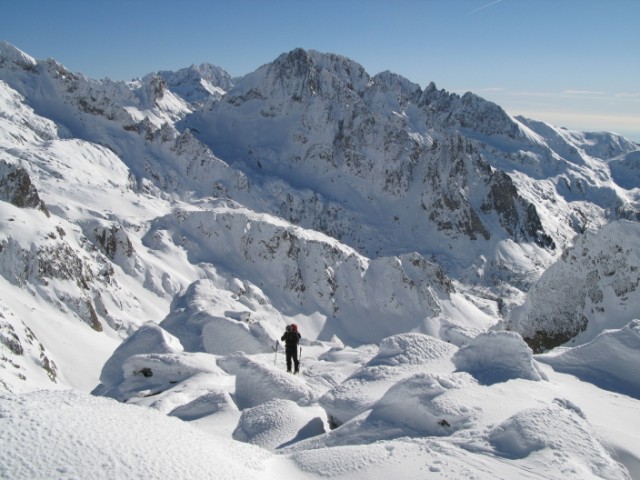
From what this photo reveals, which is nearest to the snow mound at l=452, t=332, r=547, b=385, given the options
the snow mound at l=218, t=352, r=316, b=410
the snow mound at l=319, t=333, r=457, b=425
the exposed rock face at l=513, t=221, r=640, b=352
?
the snow mound at l=319, t=333, r=457, b=425

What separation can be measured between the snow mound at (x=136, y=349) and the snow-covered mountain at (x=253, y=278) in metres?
0.10

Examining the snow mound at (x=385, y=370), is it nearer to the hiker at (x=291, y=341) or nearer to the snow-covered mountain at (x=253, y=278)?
the snow-covered mountain at (x=253, y=278)

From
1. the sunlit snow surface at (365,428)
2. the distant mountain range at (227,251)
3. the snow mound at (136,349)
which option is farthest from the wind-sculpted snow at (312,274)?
the sunlit snow surface at (365,428)

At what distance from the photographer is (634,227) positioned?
40.2m

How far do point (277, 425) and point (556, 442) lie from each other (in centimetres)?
660

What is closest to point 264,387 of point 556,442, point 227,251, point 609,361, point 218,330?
point 556,442

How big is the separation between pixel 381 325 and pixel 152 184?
78.8 m

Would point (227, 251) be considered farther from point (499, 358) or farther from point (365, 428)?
point (365, 428)

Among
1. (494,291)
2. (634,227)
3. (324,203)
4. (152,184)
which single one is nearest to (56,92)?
(152,184)

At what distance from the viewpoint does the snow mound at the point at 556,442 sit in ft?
32.8

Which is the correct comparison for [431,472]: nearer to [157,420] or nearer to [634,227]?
[157,420]

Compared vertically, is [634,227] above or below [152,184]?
below

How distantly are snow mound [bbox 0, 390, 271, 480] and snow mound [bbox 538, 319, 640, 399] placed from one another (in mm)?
11882

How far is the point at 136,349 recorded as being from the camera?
23.7m
